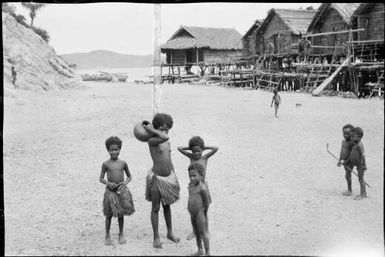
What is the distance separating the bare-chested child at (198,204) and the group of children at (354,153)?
1.50 m

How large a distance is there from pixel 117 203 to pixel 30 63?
364 inches

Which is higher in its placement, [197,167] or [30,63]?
[30,63]

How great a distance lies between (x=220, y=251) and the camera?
10.4 feet

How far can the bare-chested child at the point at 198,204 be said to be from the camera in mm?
3025

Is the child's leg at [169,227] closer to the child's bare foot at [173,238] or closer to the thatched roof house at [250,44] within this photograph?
the child's bare foot at [173,238]

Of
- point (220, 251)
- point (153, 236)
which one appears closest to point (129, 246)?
point (153, 236)

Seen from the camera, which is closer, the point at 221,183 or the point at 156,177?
the point at 156,177

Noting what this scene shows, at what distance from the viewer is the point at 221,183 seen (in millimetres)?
4613

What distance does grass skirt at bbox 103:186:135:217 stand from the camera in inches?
135

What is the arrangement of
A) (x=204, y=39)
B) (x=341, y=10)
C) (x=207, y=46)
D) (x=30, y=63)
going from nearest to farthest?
(x=30, y=63)
(x=341, y=10)
(x=204, y=39)
(x=207, y=46)

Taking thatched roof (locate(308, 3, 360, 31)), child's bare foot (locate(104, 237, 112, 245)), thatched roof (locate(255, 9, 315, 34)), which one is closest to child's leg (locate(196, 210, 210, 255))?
child's bare foot (locate(104, 237, 112, 245))

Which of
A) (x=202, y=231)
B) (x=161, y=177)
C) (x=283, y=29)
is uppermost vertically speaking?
(x=283, y=29)

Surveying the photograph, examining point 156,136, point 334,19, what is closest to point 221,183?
point 156,136

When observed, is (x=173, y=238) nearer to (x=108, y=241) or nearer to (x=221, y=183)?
(x=108, y=241)
